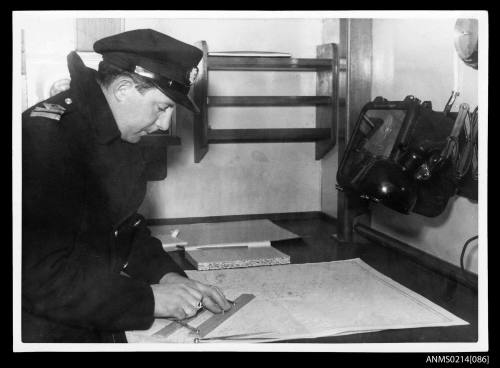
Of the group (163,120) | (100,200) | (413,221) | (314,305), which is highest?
(163,120)

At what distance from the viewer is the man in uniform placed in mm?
1152

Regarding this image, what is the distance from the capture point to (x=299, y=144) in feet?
7.73

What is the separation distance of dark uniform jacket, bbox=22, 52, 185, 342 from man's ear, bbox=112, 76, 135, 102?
0.12ft

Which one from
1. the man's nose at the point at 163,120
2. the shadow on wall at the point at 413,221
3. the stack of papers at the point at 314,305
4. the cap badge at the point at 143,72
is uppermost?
the cap badge at the point at 143,72

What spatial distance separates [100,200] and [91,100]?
23cm

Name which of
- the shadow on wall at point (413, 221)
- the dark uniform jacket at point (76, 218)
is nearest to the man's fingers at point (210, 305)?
the dark uniform jacket at point (76, 218)

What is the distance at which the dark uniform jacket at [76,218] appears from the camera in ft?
3.76

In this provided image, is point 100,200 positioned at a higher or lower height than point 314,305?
higher

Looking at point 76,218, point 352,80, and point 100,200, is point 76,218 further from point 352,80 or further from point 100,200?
point 352,80

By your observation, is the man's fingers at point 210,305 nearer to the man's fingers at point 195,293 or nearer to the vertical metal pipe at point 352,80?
the man's fingers at point 195,293

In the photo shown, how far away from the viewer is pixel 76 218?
1.21m

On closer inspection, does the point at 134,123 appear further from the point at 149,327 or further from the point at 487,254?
the point at 487,254

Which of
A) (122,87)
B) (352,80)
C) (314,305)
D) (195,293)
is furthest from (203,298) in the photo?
(352,80)
